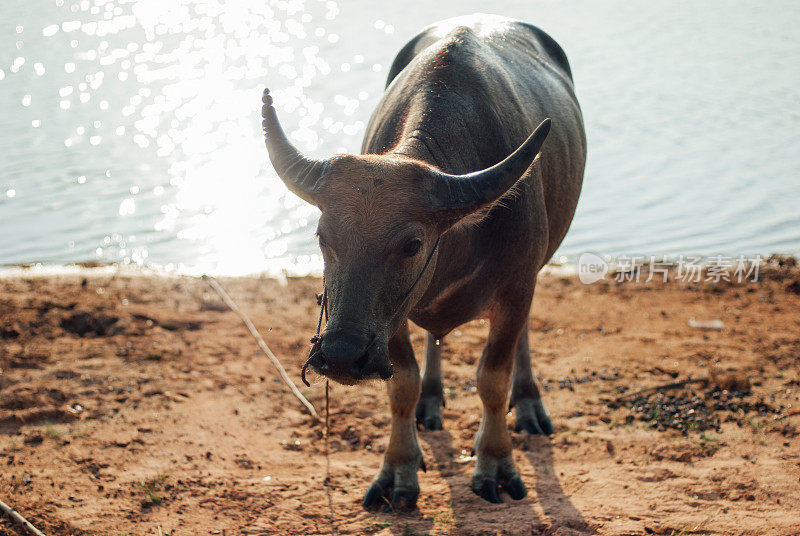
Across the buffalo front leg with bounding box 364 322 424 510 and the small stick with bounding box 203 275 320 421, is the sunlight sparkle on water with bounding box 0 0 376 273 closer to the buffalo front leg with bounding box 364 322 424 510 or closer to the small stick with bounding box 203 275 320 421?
the small stick with bounding box 203 275 320 421

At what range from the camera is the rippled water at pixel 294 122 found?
9719mm

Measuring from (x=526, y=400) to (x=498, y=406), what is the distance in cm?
89

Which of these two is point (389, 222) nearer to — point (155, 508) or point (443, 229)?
point (443, 229)

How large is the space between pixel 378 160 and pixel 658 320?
14.5 ft

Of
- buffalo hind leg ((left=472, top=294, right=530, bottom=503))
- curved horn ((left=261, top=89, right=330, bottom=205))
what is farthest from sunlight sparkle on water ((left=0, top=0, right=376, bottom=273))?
curved horn ((left=261, top=89, right=330, bottom=205))

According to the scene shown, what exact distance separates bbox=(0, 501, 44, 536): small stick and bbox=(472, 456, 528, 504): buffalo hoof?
2.31 m

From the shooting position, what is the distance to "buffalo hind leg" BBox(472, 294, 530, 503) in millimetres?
4195

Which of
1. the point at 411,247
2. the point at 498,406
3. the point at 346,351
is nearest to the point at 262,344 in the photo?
the point at 498,406

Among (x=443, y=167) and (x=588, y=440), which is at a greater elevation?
(x=443, y=167)

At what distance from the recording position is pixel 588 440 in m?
4.90

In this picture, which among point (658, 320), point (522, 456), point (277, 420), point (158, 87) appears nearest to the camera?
point (522, 456)

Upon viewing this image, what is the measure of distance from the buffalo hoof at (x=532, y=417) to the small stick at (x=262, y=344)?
1.38m

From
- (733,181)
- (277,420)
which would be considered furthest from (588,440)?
(733,181)

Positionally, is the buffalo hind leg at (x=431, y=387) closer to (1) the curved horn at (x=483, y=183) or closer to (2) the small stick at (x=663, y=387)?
(2) the small stick at (x=663, y=387)
